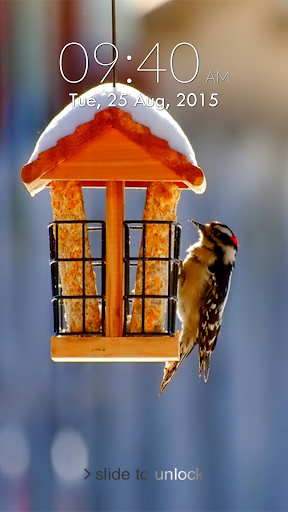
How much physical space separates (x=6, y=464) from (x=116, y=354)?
487cm

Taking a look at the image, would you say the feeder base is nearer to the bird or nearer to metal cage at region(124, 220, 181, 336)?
metal cage at region(124, 220, 181, 336)

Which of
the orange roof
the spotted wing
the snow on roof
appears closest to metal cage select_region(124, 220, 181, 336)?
the orange roof

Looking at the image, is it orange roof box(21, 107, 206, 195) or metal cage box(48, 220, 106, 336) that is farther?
metal cage box(48, 220, 106, 336)

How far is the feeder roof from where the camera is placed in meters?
3.49

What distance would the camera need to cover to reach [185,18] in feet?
25.0

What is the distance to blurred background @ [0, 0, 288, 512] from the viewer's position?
731cm

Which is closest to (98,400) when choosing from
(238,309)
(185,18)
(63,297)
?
(238,309)

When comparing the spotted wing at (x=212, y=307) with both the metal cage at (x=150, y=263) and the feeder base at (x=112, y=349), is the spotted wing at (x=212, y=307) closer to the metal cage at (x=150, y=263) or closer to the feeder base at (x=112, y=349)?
the metal cage at (x=150, y=263)

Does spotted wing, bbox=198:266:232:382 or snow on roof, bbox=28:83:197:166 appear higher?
snow on roof, bbox=28:83:197:166

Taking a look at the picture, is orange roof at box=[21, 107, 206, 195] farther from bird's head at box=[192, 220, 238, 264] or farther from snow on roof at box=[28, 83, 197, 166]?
bird's head at box=[192, 220, 238, 264]

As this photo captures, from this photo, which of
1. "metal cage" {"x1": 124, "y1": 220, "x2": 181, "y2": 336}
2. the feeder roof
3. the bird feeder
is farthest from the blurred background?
the feeder roof

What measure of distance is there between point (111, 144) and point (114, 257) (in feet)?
1.54

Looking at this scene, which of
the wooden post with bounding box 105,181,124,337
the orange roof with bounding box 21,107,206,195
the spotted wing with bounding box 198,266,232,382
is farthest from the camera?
the spotted wing with bounding box 198,266,232,382

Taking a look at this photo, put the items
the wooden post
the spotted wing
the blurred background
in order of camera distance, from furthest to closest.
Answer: the blurred background → the spotted wing → the wooden post
